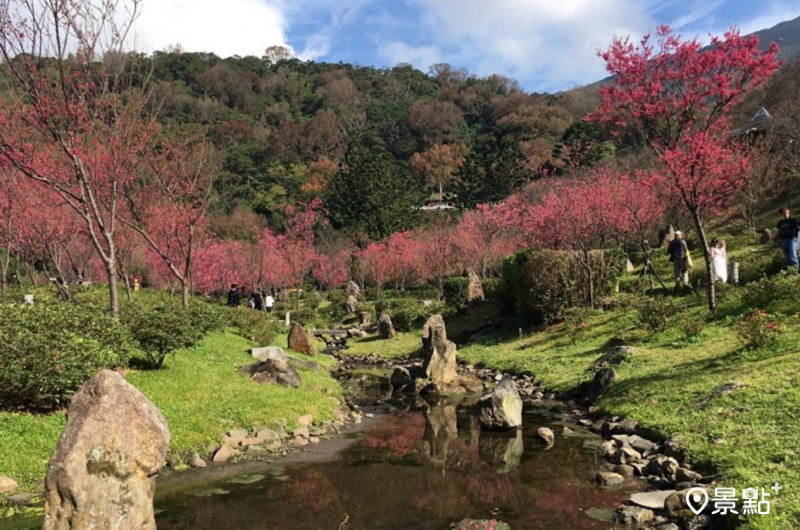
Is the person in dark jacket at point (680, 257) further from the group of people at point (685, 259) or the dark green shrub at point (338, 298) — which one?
the dark green shrub at point (338, 298)

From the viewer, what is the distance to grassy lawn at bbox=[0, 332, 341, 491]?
26.9ft

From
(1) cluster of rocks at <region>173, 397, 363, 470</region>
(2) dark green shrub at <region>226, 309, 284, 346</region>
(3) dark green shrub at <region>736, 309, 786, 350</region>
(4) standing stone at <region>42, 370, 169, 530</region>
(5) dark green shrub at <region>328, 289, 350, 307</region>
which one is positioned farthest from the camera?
(5) dark green shrub at <region>328, 289, 350, 307</region>

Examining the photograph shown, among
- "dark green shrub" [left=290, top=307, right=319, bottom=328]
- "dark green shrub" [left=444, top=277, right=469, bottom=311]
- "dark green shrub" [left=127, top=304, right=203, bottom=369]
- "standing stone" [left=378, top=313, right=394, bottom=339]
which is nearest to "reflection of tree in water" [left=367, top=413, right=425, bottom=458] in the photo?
"dark green shrub" [left=127, top=304, right=203, bottom=369]

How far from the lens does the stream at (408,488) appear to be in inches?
276

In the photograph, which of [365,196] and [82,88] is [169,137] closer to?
[82,88]

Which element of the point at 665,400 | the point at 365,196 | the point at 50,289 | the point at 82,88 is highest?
the point at 365,196

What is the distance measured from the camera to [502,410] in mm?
11570

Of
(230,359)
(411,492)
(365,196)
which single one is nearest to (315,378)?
Result: (230,359)

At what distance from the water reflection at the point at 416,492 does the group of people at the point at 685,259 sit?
11.5 meters

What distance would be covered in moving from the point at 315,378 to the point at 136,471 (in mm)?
10618

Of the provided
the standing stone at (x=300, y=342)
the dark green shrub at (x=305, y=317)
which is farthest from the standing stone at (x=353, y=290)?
the standing stone at (x=300, y=342)

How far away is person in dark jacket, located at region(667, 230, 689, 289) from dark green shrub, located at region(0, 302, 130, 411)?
18.9 meters

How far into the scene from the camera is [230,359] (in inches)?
669

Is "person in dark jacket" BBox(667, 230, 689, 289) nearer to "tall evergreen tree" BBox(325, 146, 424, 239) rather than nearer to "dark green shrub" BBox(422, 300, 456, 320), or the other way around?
"dark green shrub" BBox(422, 300, 456, 320)
